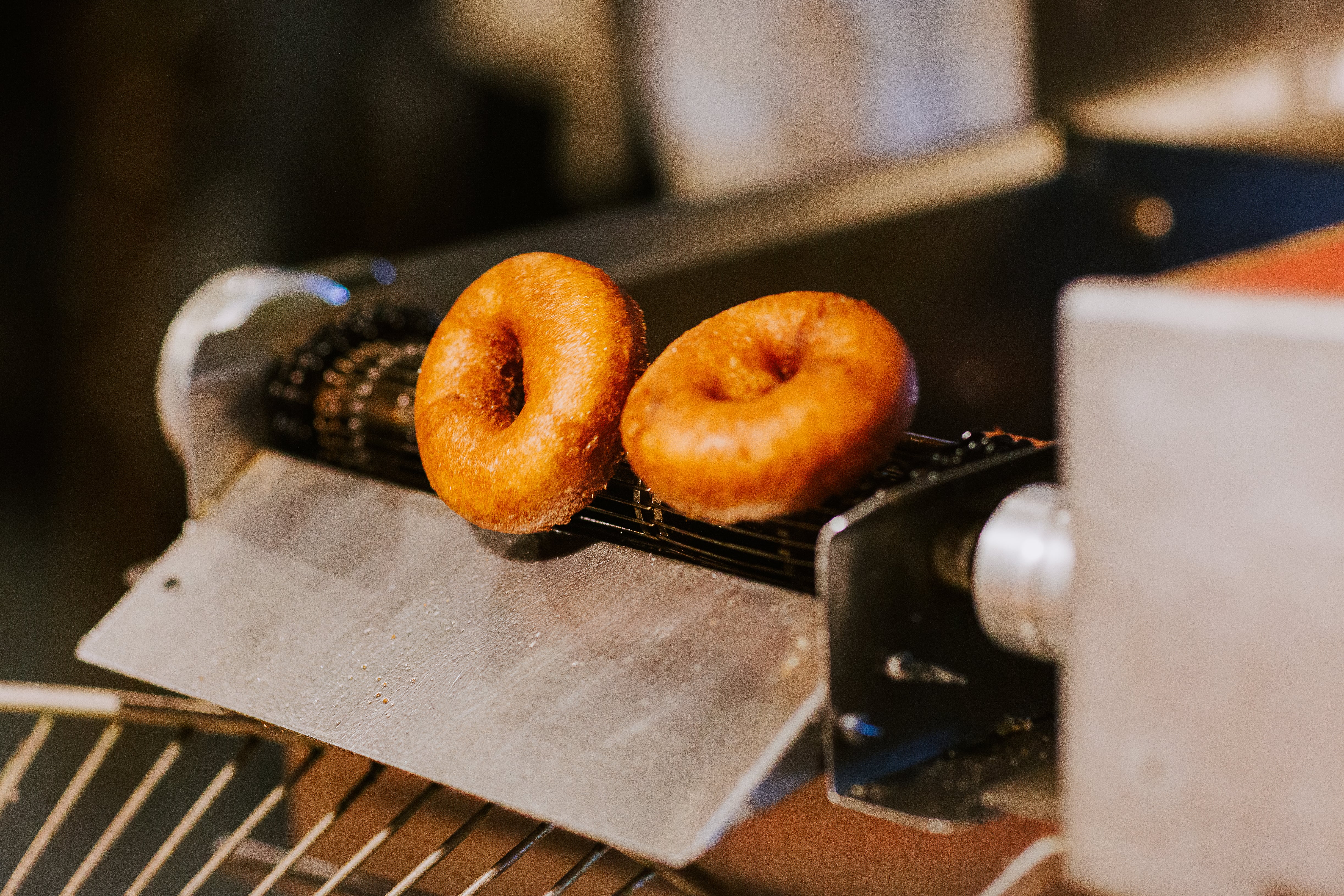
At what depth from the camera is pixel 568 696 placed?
0.70 meters

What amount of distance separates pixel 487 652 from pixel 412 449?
9.7 inches

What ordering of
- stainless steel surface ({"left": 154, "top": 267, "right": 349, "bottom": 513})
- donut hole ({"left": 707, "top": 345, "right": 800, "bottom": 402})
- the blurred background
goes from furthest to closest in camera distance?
the blurred background
stainless steel surface ({"left": 154, "top": 267, "right": 349, "bottom": 513})
donut hole ({"left": 707, "top": 345, "right": 800, "bottom": 402})

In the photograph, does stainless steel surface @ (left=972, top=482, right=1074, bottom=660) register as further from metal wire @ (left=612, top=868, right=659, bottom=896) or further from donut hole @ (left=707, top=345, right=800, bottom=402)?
metal wire @ (left=612, top=868, right=659, bottom=896)

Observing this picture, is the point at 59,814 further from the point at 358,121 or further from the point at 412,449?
the point at 358,121

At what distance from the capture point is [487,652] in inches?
30.0

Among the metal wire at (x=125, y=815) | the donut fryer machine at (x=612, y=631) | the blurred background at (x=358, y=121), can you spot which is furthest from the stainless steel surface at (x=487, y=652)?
the blurred background at (x=358, y=121)

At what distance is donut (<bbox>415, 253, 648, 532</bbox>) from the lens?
2.41 ft

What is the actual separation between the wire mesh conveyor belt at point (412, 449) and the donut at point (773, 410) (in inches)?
1.5

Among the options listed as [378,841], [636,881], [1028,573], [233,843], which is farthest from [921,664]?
[233,843]

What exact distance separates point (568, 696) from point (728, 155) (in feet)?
6.59

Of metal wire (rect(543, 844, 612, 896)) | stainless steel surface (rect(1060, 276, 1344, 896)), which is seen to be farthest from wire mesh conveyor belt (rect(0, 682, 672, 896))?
stainless steel surface (rect(1060, 276, 1344, 896))

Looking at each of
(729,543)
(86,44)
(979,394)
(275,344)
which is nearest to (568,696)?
(729,543)

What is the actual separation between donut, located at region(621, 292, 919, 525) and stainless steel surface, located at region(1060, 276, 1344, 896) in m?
0.13

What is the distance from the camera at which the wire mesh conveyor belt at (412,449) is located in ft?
2.29
